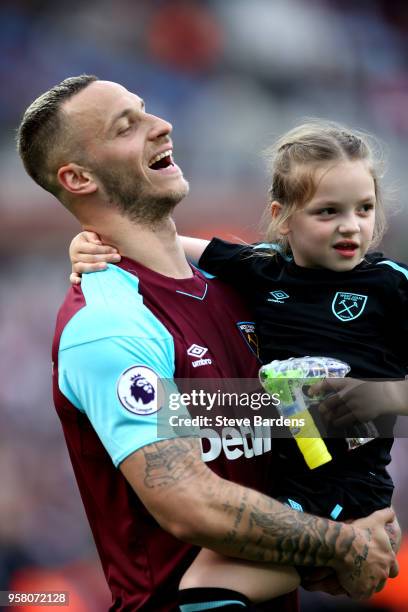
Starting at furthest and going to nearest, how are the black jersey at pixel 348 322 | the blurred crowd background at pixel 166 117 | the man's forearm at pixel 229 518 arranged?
the blurred crowd background at pixel 166 117, the black jersey at pixel 348 322, the man's forearm at pixel 229 518

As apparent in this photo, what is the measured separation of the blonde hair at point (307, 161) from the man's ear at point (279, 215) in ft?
0.03

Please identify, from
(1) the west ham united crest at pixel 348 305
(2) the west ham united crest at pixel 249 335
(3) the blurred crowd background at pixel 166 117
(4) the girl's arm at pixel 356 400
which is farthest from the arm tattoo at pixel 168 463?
(3) the blurred crowd background at pixel 166 117

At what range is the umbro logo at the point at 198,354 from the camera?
306 centimetres

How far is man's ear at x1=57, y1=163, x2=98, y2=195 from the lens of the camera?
11.0 feet

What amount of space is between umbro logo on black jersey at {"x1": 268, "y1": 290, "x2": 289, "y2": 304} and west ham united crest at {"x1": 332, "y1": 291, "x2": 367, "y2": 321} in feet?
0.64

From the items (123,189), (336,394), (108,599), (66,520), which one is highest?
(123,189)

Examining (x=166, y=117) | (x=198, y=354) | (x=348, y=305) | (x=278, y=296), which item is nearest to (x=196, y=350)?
(x=198, y=354)

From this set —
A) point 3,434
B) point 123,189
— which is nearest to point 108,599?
point 3,434

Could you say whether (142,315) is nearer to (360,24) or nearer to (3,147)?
(3,147)

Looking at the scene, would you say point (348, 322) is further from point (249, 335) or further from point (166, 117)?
point (166, 117)

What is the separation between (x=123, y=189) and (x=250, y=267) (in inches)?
21.5

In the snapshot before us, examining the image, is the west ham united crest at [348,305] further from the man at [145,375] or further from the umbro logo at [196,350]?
the umbro logo at [196,350]

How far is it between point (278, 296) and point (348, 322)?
A: 303 mm

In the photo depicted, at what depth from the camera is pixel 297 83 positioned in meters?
7.98
